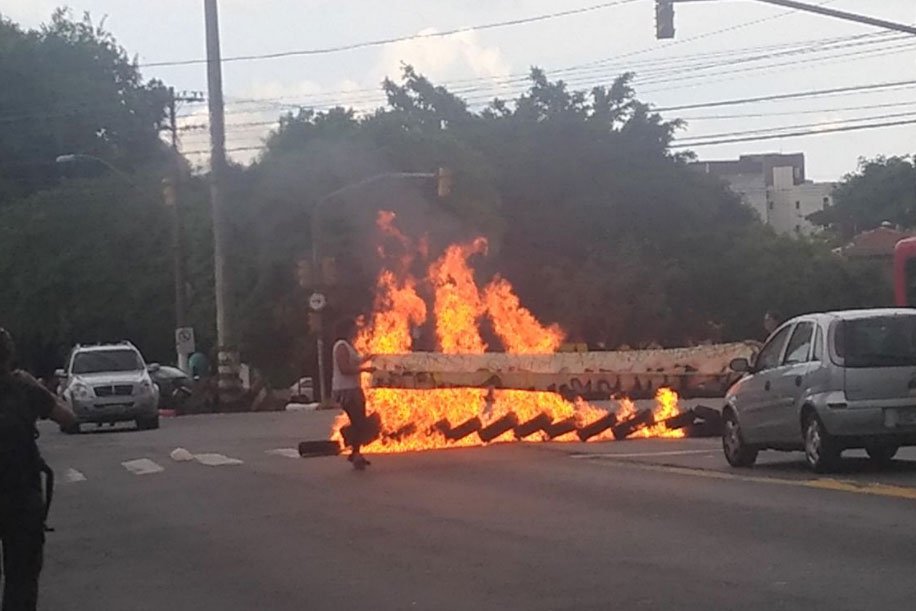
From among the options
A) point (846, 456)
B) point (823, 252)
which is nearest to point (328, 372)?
point (846, 456)

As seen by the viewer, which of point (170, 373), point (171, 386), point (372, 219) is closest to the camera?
point (171, 386)

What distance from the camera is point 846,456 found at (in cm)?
1998

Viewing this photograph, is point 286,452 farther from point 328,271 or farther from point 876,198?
point 876,198

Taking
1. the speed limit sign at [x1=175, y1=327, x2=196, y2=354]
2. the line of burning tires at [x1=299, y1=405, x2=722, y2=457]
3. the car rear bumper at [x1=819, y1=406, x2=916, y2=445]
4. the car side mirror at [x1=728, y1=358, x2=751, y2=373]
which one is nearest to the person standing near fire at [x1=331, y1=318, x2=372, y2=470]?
the line of burning tires at [x1=299, y1=405, x2=722, y2=457]

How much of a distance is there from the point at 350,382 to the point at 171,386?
93.5 feet

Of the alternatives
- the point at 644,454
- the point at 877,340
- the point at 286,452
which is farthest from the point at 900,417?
the point at 286,452

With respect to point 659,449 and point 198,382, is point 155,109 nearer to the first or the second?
point 198,382

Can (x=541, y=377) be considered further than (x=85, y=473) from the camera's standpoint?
Yes

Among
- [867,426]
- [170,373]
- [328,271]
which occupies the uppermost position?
[328,271]

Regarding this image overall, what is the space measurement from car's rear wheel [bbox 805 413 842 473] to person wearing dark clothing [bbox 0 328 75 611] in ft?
33.3

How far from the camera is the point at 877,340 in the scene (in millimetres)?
17453

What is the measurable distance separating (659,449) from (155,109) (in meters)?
54.5

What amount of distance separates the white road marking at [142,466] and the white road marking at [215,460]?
0.66 meters

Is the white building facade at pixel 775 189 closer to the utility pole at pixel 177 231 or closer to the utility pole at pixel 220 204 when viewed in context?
the utility pole at pixel 177 231
